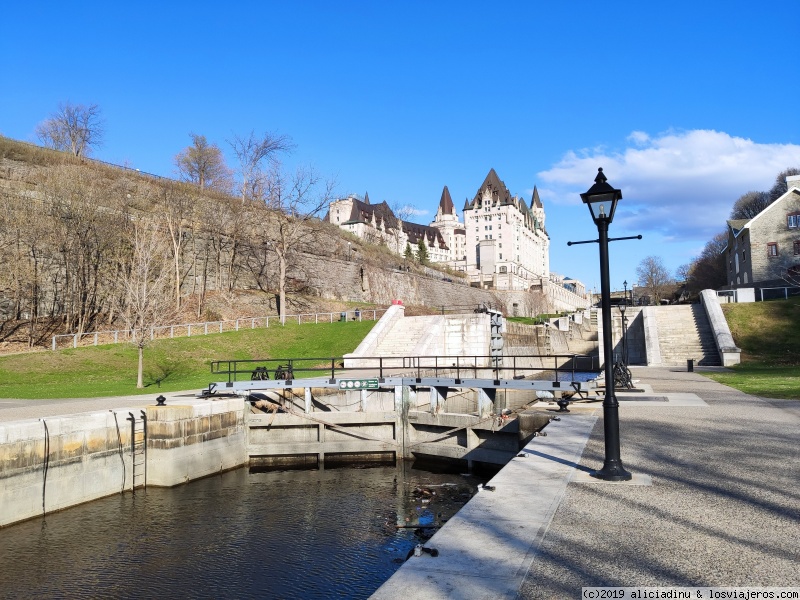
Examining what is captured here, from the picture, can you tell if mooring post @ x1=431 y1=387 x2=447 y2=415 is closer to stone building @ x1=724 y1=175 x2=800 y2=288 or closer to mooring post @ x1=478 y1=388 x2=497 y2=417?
mooring post @ x1=478 y1=388 x2=497 y2=417

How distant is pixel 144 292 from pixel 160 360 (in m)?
6.20

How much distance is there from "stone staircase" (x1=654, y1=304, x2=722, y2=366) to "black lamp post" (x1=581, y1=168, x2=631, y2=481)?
27596 millimetres

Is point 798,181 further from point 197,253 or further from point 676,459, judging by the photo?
point 676,459

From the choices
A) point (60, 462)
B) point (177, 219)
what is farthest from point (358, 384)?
point (177, 219)

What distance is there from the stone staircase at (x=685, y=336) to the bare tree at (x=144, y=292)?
91.4ft

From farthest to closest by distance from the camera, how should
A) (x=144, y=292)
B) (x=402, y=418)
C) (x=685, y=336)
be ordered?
1. (x=685, y=336)
2. (x=144, y=292)
3. (x=402, y=418)

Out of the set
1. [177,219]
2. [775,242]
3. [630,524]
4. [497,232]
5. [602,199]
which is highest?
[497,232]

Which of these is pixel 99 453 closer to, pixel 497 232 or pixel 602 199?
pixel 602 199

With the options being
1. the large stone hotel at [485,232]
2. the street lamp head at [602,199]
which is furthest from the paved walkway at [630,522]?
the large stone hotel at [485,232]

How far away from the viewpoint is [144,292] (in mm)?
24531

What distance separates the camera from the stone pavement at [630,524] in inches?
186

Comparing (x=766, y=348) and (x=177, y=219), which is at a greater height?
(x=177, y=219)

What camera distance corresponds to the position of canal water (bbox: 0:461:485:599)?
28.5ft

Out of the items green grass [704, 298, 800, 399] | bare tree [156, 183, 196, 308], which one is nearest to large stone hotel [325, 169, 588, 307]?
bare tree [156, 183, 196, 308]
